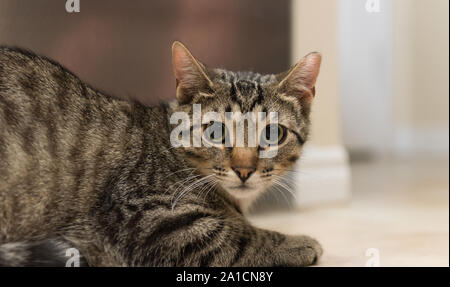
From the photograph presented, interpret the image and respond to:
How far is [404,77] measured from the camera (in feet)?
5.73

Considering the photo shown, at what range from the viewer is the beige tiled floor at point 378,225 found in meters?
1.04

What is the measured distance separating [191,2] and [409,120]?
191 centimetres

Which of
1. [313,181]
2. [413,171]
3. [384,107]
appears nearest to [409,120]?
[413,171]

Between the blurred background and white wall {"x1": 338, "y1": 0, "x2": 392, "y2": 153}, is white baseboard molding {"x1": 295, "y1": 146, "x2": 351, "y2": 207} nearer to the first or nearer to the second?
the blurred background

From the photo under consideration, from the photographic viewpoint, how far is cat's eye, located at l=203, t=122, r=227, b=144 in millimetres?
849

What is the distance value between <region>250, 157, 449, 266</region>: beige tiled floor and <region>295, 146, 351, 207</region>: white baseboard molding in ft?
0.09

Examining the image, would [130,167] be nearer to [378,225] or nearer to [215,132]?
[215,132]

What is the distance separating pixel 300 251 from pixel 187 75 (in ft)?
1.35

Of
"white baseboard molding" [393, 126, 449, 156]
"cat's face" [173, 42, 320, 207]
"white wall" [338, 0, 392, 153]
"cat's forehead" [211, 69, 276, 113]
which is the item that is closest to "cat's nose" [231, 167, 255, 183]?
"cat's face" [173, 42, 320, 207]

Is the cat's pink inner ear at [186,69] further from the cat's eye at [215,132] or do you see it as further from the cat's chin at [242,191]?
the cat's chin at [242,191]

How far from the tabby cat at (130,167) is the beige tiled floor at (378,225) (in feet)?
0.45

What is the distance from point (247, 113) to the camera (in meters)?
0.85
